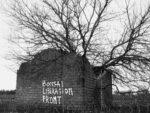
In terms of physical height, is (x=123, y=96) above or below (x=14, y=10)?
below

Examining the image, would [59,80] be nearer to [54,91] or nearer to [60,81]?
[60,81]

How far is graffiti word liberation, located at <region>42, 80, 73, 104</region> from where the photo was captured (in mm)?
18344

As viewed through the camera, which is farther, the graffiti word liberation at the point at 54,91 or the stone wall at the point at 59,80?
the graffiti word liberation at the point at 54,91

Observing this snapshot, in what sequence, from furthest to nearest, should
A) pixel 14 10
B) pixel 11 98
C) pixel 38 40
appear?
pixel 11 98 → pixel 14 10 → pixel 38 40

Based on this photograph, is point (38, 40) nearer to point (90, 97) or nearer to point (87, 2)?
point (87, 2)

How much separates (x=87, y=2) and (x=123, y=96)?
6.75m

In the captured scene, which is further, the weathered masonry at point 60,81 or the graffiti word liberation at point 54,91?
the graffiti word liberation at point 54,91

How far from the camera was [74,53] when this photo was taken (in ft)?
56.4

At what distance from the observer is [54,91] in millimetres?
18656

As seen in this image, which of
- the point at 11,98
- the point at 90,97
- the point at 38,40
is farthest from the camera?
the point at 11,98

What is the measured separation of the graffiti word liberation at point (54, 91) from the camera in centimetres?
1834

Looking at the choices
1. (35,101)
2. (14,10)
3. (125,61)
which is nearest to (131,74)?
(125,61)

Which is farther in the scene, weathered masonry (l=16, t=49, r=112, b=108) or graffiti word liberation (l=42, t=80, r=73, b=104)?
graffiti word liberation (l=42, t=80, r=73, b=104)

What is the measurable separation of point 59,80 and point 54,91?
882 millimetres
